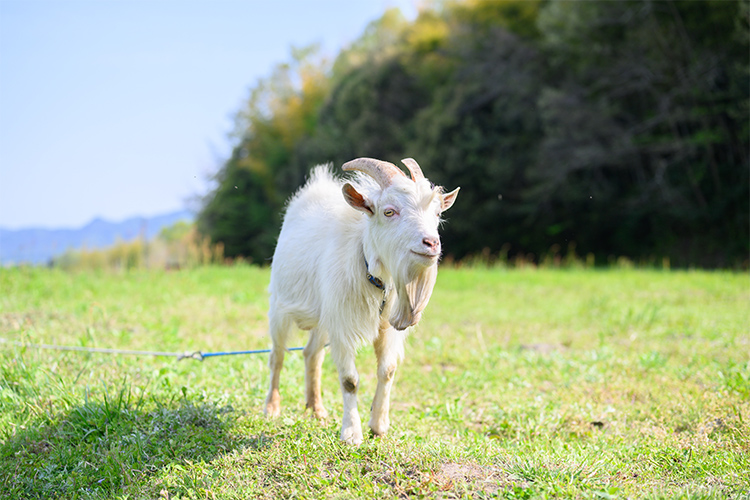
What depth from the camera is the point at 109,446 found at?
3674 millimetres

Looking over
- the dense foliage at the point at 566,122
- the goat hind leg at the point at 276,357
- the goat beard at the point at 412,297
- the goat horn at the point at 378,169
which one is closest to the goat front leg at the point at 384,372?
the goat beard at the point at 412,297

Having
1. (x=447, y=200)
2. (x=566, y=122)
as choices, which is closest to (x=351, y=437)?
(x=447, y=200)

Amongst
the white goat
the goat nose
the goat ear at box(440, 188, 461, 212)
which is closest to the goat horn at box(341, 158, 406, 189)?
the white goat

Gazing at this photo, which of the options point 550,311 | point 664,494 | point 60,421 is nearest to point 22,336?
point 60,421

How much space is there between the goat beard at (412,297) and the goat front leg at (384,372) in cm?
40

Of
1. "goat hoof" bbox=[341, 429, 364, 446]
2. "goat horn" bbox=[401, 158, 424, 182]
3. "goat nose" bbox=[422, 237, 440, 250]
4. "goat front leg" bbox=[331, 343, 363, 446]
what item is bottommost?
"goat hoof" bbox=[341, 429, 364, 446]

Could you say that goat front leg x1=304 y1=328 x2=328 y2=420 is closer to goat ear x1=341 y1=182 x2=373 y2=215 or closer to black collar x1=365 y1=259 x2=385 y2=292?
black collar x1=365 y1=259 x2=385 y2=292

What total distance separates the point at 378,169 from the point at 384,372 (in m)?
Result: 1.29

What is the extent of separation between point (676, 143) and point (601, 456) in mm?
18253

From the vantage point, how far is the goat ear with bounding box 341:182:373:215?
333cm

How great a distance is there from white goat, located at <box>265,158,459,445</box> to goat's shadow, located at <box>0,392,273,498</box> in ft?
1.91

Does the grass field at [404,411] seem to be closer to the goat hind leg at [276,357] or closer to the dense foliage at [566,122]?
the goat hind leg at [276,357]

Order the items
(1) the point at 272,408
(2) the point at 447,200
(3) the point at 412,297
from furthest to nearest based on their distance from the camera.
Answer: (1) the point at 272,408 → (2) the point at 447,200 → (3) the point at 412,297

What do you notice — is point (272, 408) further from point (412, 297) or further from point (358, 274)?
point (412, 297)
